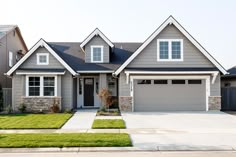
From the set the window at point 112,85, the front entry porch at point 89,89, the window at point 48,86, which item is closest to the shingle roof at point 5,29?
the window at point 48,86

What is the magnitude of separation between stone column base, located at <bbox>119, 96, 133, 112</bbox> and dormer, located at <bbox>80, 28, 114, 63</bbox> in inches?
166

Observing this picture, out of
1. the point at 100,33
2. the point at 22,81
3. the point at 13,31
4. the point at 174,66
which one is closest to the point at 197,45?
the point at 174,66

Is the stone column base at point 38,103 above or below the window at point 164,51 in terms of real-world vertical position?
below

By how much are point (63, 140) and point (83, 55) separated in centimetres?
1568

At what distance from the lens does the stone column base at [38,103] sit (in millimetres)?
21422

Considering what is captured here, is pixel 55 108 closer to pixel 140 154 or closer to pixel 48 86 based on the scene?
pixel 48 86

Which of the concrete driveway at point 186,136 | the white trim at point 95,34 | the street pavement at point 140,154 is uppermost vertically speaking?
the white trim at point 95,34

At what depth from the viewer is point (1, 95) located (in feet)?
72.7

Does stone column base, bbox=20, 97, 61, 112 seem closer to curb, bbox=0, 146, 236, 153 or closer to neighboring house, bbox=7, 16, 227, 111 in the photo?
neighboring house, bbox=7, 16, 227, 111

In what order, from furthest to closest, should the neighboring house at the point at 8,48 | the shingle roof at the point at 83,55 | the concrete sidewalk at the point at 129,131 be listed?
the neighboring house at the point at 8,48, the shingle roof at the point at 83,55, the concrete sidewalk at the point at 129,131

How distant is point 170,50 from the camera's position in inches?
861

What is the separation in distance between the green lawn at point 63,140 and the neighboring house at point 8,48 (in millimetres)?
15886

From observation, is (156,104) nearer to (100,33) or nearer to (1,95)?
(100,33)

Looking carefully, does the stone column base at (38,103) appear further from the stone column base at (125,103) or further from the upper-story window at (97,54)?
the upper-story window at (97,54)
